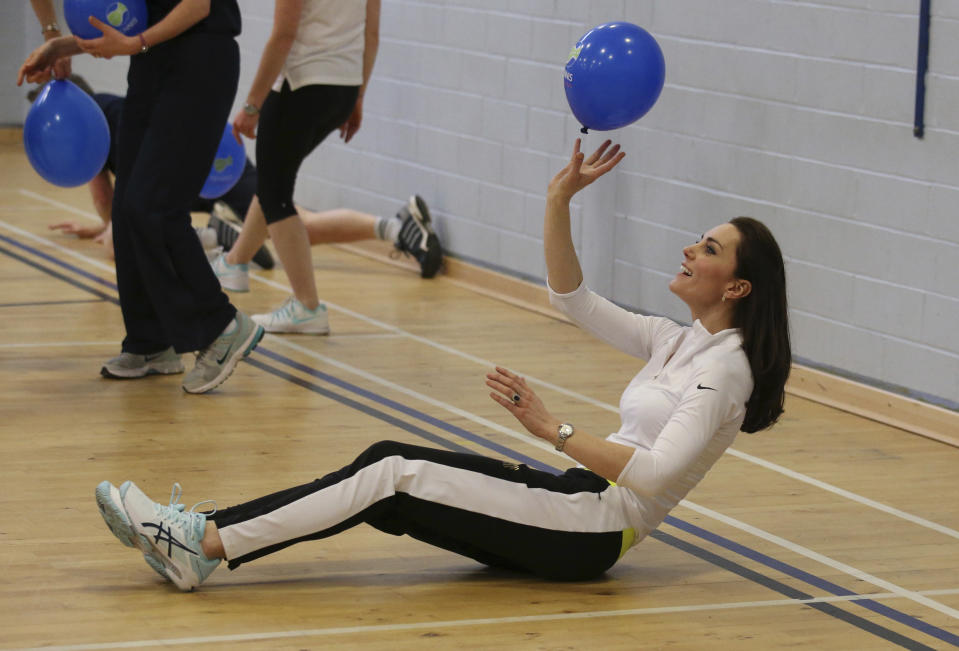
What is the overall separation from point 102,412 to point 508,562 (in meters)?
1.77

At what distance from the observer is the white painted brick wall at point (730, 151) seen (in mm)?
4660

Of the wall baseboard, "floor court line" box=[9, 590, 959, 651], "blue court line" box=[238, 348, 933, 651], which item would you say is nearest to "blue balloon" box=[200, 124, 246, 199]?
the wall baseboard

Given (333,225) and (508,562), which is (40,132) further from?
(508,562)

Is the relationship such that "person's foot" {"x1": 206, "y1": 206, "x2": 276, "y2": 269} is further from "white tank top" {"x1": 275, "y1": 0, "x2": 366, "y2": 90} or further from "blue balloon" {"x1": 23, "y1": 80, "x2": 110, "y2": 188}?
"blue balloon" {"x1": 23, "y1": 80, "x2": 110, "y2": 188}

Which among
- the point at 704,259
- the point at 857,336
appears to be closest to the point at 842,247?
the point at 857,336

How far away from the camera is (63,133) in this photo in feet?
16.8

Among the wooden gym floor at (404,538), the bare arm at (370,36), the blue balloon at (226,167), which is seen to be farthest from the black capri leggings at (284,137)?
the blue balloon at (226,167)

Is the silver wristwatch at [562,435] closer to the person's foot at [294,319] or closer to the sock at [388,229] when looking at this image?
the person's foot at [294,319]

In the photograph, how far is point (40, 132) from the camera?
5082mm

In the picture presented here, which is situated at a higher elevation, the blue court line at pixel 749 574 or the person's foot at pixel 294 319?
the person's foot at pixel 294 319

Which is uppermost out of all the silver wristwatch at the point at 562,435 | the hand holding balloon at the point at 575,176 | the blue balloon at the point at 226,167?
the hand holding balloon at the point at 575,176

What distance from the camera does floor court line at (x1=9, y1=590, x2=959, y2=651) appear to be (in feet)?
8.77

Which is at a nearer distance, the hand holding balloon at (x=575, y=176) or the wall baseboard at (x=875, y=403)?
the hand holding balloon at (x=575, y=176)

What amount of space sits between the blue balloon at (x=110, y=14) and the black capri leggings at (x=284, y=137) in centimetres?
102
